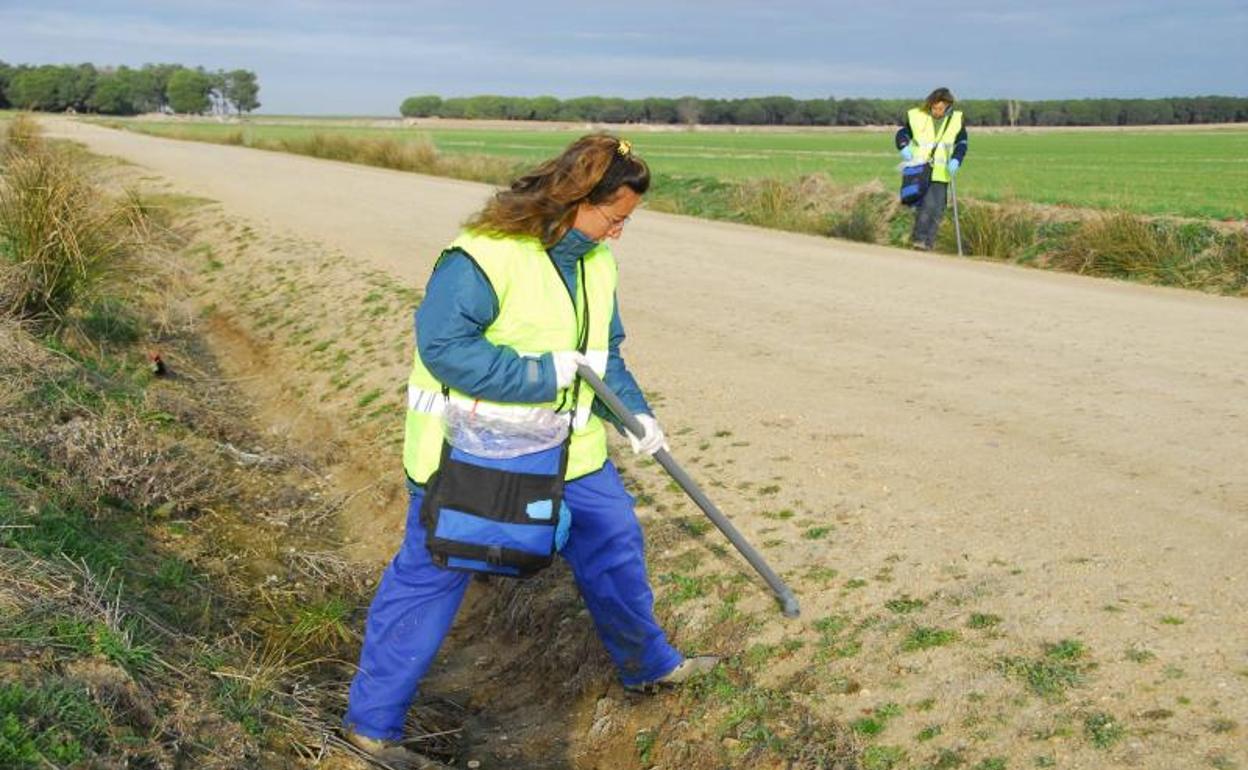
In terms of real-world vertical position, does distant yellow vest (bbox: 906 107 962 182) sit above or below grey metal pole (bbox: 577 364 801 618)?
above

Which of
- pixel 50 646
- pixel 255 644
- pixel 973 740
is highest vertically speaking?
pixel 50 646

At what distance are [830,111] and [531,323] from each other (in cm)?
9888

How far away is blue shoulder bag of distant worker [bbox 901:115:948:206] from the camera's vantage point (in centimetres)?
1513

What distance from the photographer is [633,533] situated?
4348 mm

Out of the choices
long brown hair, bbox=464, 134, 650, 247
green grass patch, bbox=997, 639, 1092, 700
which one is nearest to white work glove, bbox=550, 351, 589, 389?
long brown hair, bbox=464, 134, 650, 247

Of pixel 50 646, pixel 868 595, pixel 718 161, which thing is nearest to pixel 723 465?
pixel 868 595

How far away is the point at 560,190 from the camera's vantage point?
12.7 feet

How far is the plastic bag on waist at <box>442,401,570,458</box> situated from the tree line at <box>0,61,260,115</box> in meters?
93.1

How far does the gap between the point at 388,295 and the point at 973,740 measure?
8624mm

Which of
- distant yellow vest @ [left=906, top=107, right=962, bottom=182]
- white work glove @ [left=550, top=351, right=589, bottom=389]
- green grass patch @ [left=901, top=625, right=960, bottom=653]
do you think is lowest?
green grass patch @ [left=901, top=625, right=960, bottom=653]

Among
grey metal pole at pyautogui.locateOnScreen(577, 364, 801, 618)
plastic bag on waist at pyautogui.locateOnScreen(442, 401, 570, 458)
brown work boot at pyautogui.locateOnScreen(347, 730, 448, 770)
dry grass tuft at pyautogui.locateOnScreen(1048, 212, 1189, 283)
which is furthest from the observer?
dry grass tuft at pyautogui.locateOnScreen(1048, 212, 1189, 283)

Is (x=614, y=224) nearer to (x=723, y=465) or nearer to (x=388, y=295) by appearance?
(x=723, y=465)

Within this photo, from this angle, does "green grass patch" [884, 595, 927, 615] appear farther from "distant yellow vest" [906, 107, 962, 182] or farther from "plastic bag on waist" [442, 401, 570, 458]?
"distant yellow vest" [906, 107, 962, 182]

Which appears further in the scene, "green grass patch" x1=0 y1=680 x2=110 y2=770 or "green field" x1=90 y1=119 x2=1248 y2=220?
"green field" x1=90 y1=119 x2=1248 y2=220
